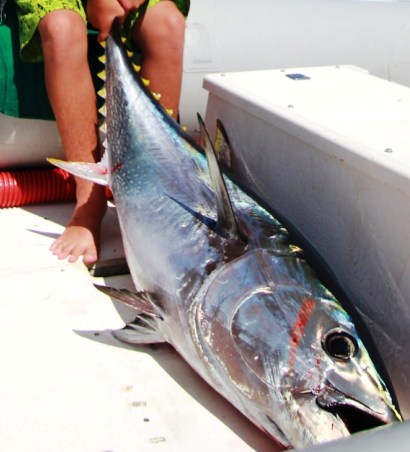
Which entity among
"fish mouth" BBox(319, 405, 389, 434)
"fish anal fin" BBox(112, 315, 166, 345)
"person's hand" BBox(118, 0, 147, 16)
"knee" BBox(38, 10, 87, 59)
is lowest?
"fish anal fin" BBox(112, 315, 166, 345)

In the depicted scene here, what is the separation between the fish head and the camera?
116 centimetres

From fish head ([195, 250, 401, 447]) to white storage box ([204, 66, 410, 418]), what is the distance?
0.45 ft

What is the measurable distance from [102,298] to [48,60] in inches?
29.7

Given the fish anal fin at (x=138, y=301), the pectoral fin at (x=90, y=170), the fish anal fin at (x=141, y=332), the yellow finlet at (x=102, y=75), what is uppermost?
the yellow finlet at (x=102, y=75)

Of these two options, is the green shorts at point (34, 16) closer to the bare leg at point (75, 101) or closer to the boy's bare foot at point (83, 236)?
the bare leg at point (75, 101)

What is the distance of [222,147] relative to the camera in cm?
197

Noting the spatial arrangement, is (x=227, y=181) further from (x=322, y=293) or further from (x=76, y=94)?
(x=76, y=94)

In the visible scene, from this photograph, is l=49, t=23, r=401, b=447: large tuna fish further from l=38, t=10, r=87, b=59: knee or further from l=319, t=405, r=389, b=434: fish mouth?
l=38, t=10, r=87, b=59: knee

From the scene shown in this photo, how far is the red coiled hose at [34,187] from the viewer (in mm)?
2227

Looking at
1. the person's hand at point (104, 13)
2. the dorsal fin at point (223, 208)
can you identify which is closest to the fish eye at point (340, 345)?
the dorsal fin at point (223, 208)

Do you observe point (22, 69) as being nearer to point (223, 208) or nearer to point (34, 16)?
point (34, 16)

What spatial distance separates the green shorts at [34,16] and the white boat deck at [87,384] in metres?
0.70

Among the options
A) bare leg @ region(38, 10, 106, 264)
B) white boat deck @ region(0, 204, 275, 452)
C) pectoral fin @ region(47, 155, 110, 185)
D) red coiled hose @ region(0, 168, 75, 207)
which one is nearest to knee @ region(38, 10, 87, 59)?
bare leg @ region(38, 10, 106, 264)

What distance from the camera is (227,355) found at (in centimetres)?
129
